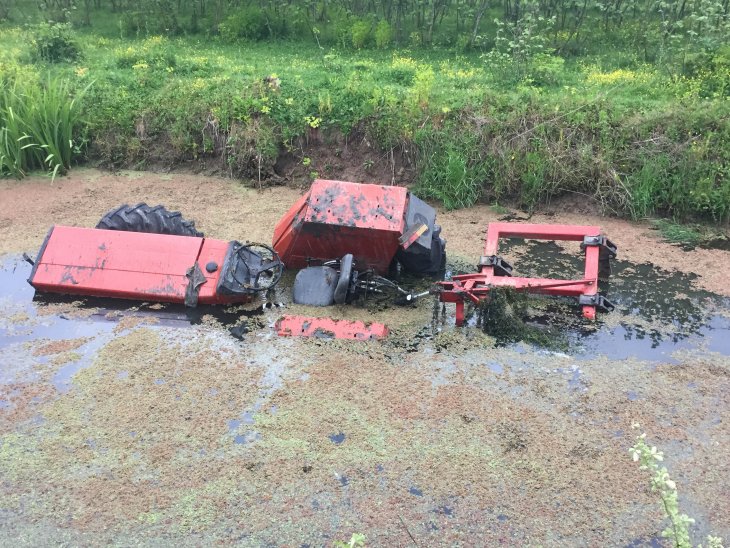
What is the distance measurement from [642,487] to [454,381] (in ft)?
4.39

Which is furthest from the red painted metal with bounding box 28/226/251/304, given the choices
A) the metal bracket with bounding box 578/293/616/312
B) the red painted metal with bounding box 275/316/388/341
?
the metal bracket with bounding box 578/293/616/312

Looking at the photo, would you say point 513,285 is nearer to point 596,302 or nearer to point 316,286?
point 596,302

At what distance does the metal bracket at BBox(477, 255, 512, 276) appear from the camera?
5699 mm

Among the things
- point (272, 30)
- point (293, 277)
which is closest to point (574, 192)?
point (293, 277)

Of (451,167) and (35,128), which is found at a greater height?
(35,128)

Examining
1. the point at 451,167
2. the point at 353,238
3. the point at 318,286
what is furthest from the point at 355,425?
the point at 451,167

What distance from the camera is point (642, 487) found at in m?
3.79

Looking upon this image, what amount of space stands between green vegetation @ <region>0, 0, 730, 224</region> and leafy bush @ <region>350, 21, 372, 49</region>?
0.02 metres

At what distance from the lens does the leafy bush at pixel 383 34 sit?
1091 centimetres

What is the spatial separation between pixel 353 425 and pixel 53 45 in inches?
328

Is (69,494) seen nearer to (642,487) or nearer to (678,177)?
(642,487)

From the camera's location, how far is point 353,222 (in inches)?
215

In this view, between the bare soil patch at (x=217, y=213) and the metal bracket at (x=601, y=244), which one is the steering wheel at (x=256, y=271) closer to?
the bare soil patch at (x=217, y=213)

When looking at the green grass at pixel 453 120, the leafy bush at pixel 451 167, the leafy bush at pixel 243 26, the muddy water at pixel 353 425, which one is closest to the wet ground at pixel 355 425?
the muddy water at pixel 353 425
